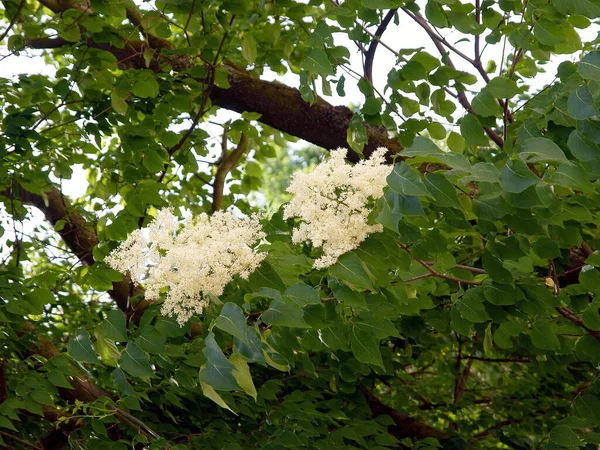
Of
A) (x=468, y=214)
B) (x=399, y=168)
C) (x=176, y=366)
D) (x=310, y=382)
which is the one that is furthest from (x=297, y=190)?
(x=310, y=382)

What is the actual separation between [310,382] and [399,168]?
177 cm

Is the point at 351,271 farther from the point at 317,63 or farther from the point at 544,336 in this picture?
the point at 544,336

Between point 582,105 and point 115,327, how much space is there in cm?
93

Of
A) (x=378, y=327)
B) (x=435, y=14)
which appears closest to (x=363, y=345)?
(x=378, y=327)

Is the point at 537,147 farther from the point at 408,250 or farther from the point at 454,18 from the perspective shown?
the point at 454,18

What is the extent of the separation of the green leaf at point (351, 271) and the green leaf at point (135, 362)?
1.24 feet

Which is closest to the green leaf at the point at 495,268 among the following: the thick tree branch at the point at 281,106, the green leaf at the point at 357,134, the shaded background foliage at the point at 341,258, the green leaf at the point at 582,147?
the shaded background foliage at the point at 341,258

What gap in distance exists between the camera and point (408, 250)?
59.3 inches

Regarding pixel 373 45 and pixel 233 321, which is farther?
pixel 373 45

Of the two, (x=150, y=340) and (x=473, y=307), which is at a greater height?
(x=473, y=307)

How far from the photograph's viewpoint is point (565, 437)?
5.99 ft

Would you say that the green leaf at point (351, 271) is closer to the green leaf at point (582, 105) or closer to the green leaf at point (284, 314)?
the green leaf at point (284, 314)

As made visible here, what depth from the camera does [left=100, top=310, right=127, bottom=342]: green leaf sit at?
134cm

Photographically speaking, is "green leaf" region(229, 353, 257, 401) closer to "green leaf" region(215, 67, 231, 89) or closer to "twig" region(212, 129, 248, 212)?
"green leaf" region(215, 67, 231, 89)
